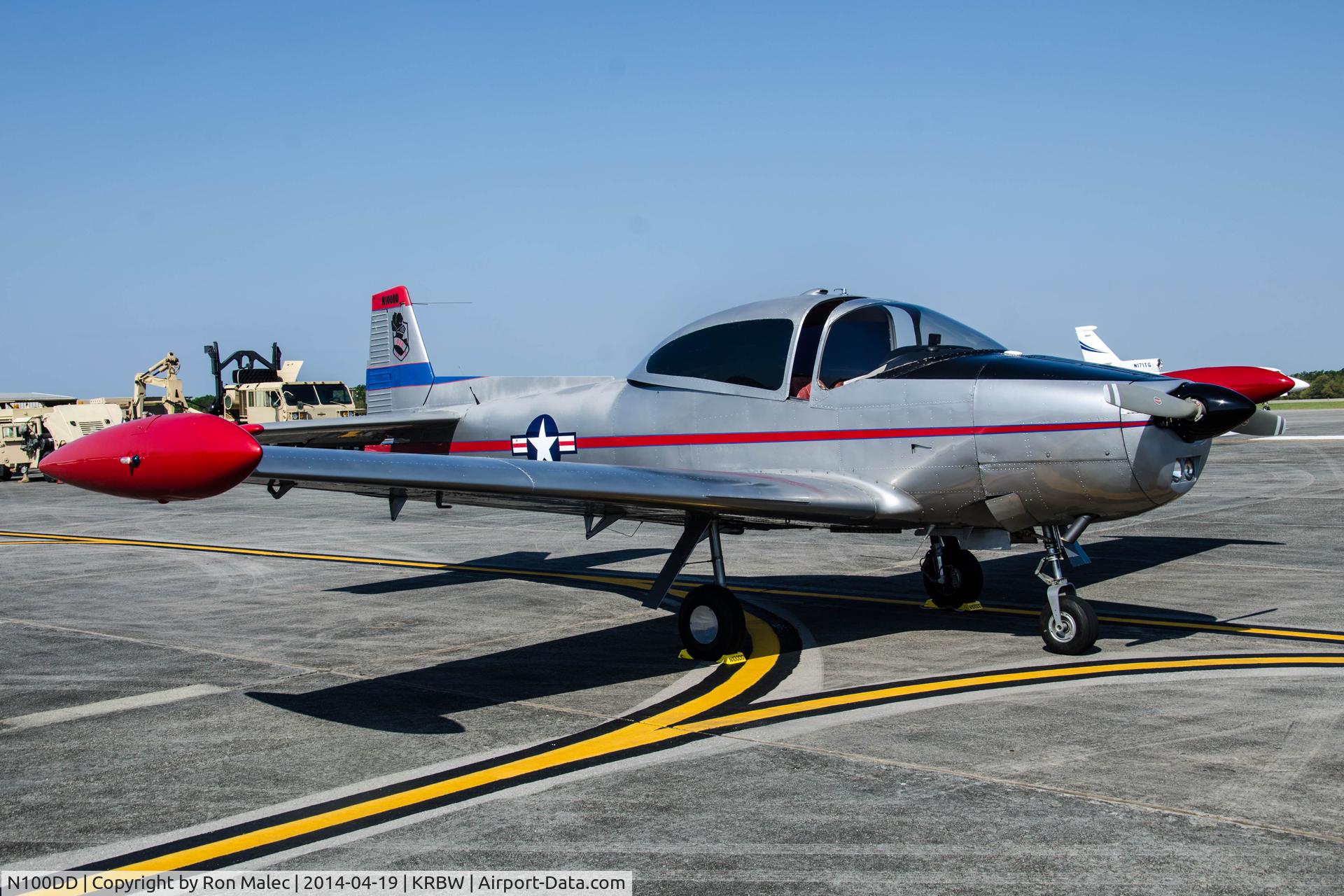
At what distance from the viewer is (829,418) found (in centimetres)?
804

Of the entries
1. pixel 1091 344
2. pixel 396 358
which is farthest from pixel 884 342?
pixel 1091 344

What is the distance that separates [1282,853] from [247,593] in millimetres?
10288

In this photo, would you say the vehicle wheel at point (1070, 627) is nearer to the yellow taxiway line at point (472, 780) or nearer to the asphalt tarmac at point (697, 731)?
the asphalt tarmac at point (697, 731)

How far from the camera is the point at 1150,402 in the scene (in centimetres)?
682

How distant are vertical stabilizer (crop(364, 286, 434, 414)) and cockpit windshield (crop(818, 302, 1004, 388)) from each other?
5608mm

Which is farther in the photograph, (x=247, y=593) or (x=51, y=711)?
(x=247, y=593)

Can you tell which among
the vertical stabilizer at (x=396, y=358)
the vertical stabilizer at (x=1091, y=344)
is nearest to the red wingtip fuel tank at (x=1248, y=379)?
the vertical stabilizer at (x=396, y=358)

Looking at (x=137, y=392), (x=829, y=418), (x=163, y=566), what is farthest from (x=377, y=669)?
(x=137, y=392)

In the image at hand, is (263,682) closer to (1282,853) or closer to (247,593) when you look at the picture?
(247,593)

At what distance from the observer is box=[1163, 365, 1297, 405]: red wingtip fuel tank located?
28.8 ft

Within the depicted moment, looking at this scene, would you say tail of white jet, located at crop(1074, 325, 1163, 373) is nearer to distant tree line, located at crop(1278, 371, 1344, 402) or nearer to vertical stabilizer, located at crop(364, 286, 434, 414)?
vertical stabilizer, located at crop(364, 286, 434, 414)

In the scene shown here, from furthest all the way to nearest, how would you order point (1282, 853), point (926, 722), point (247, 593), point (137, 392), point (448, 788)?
point (137, 392) < point (247, 593) < point (926, 722) < point (448, 788) < point (1282, 853)

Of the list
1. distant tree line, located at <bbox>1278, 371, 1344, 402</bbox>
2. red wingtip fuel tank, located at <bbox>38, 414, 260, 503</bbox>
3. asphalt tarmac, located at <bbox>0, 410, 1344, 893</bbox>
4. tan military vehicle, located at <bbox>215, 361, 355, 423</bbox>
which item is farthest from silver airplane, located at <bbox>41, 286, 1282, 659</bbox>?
distant tree line, located at <bbox>1278, 371, 1344, 402</bbox>

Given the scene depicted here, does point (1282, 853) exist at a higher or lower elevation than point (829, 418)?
lower
